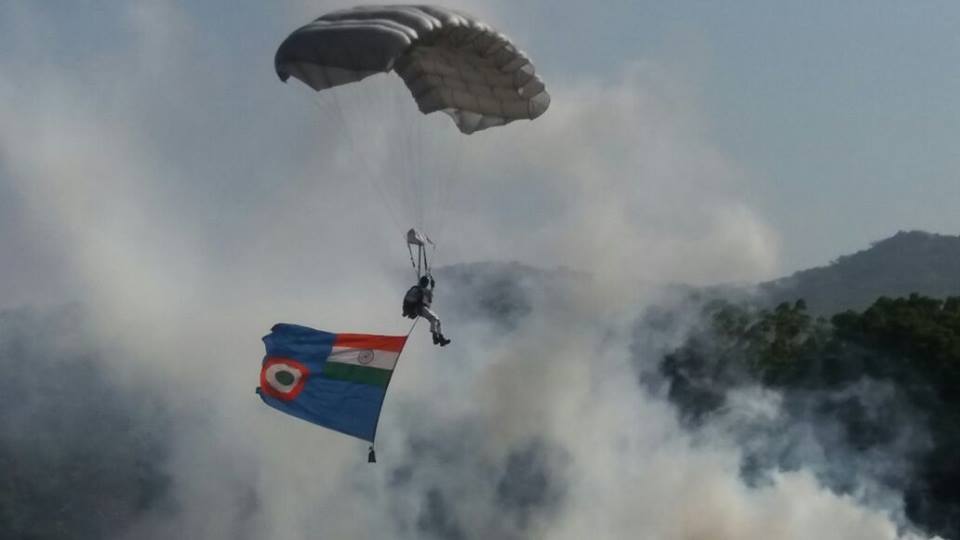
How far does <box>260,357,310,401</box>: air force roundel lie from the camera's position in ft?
86.9

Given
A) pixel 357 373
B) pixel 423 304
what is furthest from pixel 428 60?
pixel 357 373

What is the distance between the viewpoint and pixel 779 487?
3516cm

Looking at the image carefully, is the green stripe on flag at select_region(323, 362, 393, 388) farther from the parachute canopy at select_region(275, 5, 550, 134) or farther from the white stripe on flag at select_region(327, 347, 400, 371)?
the parachute canopy at select_region(275, 5, 550, 134)

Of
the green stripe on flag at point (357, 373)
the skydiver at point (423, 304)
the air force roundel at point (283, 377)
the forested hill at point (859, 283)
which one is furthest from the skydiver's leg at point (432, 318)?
the forested hill at point (859, 283)

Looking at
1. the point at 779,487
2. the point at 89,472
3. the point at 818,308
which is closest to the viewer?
the point at 779,487

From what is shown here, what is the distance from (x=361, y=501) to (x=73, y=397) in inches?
598

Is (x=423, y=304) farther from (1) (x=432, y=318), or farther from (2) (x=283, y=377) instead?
(2) (x=283, y=377)

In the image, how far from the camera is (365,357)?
26312 millimetres

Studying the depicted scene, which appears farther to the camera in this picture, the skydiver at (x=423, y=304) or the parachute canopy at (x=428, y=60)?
the skydiver at (x=423, y=304)

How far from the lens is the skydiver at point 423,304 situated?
82.9 feet

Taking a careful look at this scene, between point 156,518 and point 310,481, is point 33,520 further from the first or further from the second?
point 310,481

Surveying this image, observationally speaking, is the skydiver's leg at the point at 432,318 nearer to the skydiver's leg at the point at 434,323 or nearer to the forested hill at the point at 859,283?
the skydiver's leg at the point at 434,323

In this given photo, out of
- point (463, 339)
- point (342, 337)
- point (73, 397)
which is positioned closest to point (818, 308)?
point (463, 339)

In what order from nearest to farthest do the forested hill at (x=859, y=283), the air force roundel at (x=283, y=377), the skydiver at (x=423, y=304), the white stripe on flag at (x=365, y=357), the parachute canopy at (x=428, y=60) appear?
the parachute canopy at (x=428, y=60) → the skydiver at (x=423, y=304) → the white stripe on flag at (x=365, y=357) → the air force roundel at (x=283, y=377) → the forested hill at (x=859, y=283)
